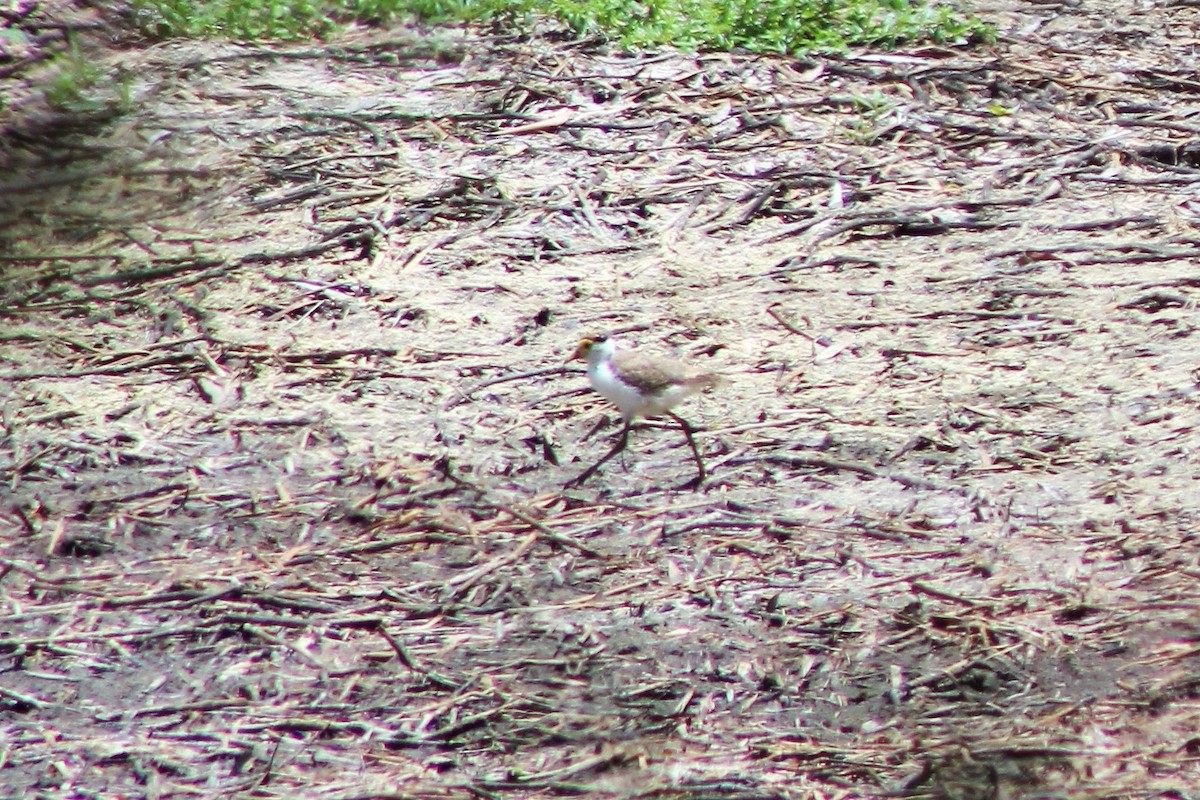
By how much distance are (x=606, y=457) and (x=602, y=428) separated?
287 mm

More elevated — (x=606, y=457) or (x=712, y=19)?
(x=712, y=19)

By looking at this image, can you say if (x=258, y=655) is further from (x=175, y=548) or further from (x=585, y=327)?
(x=585, y=327)

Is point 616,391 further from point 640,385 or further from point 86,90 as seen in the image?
point 86,90

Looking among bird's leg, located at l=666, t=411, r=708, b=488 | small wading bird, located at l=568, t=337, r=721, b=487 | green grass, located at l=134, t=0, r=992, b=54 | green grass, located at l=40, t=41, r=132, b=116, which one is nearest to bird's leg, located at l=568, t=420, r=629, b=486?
small wading bird, located at l=568, t=337, r=721, b=487

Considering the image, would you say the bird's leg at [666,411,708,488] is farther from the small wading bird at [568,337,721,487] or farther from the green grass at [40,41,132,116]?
the green grass at [40,41,132,116]

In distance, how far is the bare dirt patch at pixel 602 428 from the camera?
3.81 metres

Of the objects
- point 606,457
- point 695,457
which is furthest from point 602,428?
point 695,457

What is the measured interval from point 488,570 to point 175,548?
1.07 m

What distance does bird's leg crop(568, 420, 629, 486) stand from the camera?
518cm

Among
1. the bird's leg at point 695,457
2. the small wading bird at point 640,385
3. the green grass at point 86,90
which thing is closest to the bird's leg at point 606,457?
the small wading bird at point 640,385

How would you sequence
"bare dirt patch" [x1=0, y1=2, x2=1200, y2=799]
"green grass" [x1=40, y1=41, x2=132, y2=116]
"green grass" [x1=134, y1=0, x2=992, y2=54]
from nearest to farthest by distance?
"green grass" [x1=40, y1=41, x2=132, y2=116] < "bare dirt patch" [x1=0, y1=2, x2=1200, y2=799] < "green grass" [x1=134, y1=0, x2=992, y2=54]

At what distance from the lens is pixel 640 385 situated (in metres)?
5.13

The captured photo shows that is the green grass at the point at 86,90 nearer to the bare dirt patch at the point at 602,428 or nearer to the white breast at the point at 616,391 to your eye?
the bare dirt patch at the point at 602,428

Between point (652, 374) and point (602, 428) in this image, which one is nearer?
point (652, 374)
